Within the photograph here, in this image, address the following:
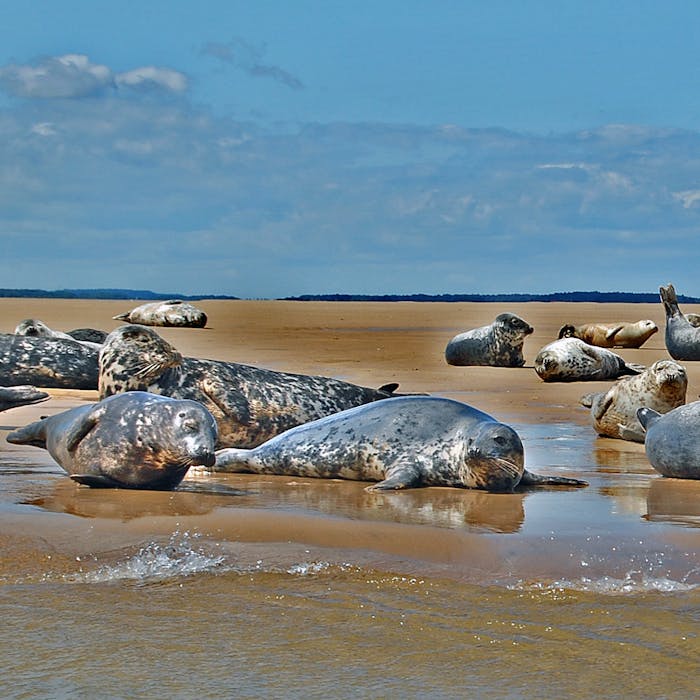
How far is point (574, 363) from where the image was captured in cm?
1298

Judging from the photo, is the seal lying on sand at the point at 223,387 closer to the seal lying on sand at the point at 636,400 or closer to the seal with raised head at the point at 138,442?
the seal lying on sand at the point at 636,400

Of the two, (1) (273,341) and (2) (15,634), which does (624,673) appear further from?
(1) (273,341)

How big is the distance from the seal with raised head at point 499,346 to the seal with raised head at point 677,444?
27.9 ft

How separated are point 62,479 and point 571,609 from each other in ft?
9.73

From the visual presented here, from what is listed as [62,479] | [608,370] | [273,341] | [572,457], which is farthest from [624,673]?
[273,341]

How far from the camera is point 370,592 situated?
12.5ft

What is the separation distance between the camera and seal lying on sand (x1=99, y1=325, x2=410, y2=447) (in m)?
7.99

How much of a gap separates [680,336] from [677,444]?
9551 mm

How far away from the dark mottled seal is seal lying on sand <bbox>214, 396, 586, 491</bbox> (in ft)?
17.0

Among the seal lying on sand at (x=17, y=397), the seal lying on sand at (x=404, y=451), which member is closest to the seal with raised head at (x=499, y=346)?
the seal lying on sand at (x=17, y=397)

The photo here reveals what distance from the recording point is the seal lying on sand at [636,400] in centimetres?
829

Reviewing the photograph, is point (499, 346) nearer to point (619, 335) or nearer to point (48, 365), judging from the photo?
point (619, 335)

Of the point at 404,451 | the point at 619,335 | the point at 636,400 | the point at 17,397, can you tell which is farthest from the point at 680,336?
the point at 404,451

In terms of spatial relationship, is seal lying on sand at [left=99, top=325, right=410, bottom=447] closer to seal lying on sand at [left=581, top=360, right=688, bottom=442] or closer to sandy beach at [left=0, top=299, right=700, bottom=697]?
sandy beach at [left=0, top=299, right=700, bottom=697]
